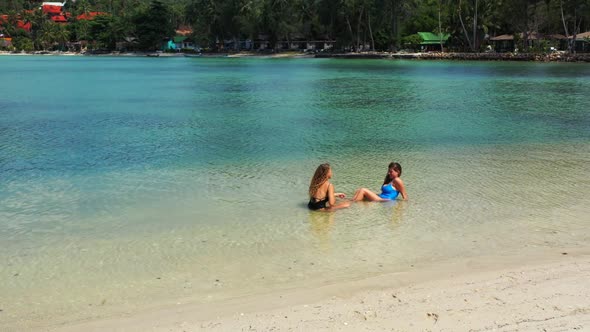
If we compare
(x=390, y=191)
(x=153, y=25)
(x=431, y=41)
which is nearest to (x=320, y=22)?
(x=431, y=41)

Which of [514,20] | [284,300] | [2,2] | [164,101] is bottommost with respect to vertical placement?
[284,300]

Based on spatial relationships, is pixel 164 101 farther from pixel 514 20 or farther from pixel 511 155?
pixel 514 20

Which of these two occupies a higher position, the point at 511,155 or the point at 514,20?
the point at 514,20

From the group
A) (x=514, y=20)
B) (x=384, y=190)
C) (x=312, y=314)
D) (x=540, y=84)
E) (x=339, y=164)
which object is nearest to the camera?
(x=312, y=314)

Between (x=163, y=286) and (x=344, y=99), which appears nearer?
(x=163, y=286)

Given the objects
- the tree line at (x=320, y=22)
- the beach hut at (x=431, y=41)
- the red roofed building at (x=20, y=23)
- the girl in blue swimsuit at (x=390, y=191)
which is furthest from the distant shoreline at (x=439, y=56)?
the girl in blue swimsuit at (x=390, y=191)

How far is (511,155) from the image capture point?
15156 mm

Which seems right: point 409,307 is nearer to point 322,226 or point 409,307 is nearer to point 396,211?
point 322,226

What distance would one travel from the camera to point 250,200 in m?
10.4

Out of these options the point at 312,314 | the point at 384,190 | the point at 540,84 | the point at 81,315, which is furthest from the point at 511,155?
the point at 540,84

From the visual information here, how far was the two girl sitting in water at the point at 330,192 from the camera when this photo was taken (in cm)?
944

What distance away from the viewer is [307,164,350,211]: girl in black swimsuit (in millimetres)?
9406

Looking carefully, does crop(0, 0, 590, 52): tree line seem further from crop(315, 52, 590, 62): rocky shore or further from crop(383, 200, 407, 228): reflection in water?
crop(383, 200, 407, 228): reflection in water

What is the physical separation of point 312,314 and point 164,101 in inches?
1081
